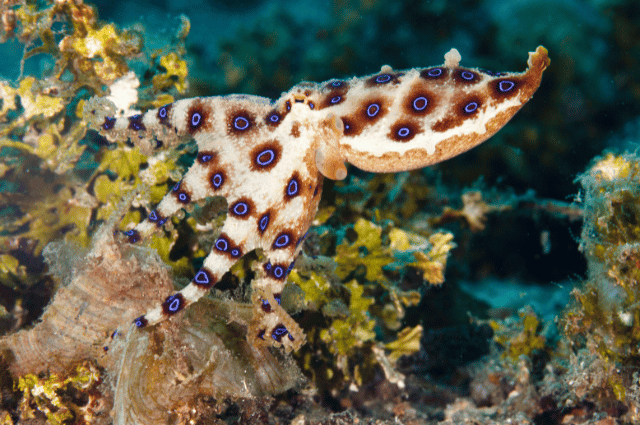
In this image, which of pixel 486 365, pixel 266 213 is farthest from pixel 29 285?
pixel 486 365

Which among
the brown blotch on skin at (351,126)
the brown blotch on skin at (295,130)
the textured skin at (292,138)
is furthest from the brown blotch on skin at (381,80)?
the brown blotch on skin at (295,130)

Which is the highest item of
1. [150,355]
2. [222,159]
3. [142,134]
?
[142,134]

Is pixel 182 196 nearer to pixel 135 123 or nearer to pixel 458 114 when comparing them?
pixel 135 123

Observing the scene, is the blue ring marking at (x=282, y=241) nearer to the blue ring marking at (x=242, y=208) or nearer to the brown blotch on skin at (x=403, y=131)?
the blue ring marking at (x=242, y=208)

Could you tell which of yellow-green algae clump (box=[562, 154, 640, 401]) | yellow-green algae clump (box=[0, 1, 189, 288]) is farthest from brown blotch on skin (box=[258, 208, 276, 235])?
yellow-green algae clump (box=[562, 154, 640, 401])

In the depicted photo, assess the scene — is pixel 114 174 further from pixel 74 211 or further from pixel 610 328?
pixel 610 328

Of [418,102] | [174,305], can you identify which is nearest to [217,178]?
[174,305]

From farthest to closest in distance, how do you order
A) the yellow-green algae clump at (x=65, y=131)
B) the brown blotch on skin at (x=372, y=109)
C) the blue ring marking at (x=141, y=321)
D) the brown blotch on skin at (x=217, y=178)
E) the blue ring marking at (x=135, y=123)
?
the yellow-green algae clump at (x=65, y=131) < the blue ring marking at (x=135, y=123) < the brown blotch on skin at (x=217, y=178) < the brown blotch on skin at (x=372, y=109) < the blue ring marking at (x=141, y=321)
